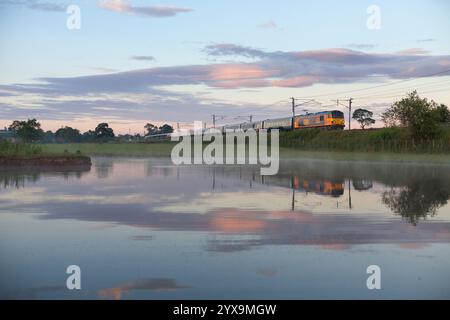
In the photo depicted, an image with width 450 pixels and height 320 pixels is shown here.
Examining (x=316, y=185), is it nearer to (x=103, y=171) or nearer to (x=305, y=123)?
(x=103, y=171)

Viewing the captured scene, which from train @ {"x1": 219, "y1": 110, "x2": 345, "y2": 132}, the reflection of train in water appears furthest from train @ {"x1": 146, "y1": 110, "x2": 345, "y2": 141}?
the reflection of train in water

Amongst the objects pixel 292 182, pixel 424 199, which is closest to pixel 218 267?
pixel 424 199

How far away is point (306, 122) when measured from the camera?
105 m

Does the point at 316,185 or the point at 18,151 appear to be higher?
the point at 18,151

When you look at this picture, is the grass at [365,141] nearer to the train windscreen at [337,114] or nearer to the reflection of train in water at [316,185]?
the train windscreen at [337,114]

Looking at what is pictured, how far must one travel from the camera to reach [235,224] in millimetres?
17172

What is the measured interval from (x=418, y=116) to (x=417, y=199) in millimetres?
56619

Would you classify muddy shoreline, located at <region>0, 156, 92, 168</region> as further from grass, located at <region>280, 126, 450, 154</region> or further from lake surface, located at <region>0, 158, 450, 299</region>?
grass, located at <region>280, 126, 450, 154</region>

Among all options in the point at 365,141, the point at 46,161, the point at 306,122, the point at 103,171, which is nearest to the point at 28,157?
the point at 46,161

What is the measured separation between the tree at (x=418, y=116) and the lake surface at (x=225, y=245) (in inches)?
2124

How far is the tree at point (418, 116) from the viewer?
251 ft

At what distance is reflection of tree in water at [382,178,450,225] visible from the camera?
1962 centimetres
